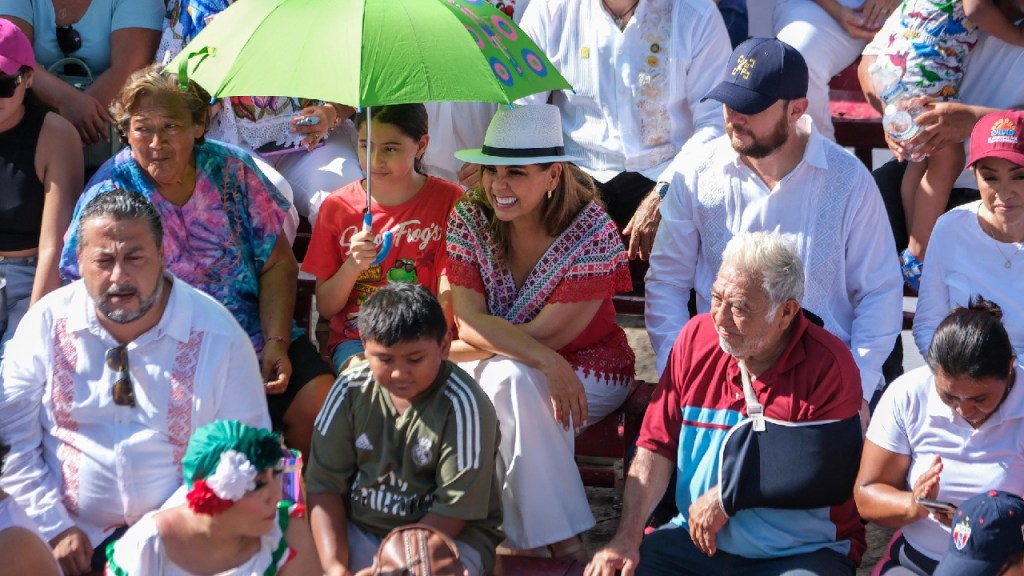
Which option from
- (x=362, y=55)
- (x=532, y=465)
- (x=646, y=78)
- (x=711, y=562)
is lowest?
(x=711, y=562)

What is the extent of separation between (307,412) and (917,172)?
2.23 m

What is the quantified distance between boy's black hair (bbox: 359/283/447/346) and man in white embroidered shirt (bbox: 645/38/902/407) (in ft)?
3.19

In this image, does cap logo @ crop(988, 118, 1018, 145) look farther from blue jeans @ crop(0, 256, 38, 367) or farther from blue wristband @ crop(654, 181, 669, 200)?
blue jeans @ crop(0, 256, 38, 367)

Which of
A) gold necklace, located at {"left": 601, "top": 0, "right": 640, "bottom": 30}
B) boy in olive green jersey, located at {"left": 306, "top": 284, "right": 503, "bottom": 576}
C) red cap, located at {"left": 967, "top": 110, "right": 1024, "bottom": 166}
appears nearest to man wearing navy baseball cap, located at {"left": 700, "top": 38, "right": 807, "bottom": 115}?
red cap, located at {"left": 967, "top": 110, "right": 1024, "bottom": 166}

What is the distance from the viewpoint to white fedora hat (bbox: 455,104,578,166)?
432 centimetres

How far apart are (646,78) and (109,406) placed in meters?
2.33

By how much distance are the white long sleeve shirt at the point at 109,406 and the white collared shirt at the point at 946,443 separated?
1680 millimetres

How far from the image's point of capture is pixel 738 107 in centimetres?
429

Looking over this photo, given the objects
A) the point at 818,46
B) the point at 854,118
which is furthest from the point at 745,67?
the point at 854,118

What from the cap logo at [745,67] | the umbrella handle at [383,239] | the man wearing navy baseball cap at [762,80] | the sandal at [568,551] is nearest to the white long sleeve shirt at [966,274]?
the man wearing navy baseball cap at [762,80]

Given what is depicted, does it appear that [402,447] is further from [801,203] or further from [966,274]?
[966,274]

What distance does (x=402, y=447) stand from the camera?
12.5ft

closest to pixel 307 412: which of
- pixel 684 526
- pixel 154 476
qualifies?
pixel 154 476

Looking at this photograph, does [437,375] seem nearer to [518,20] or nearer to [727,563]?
[727,563]
